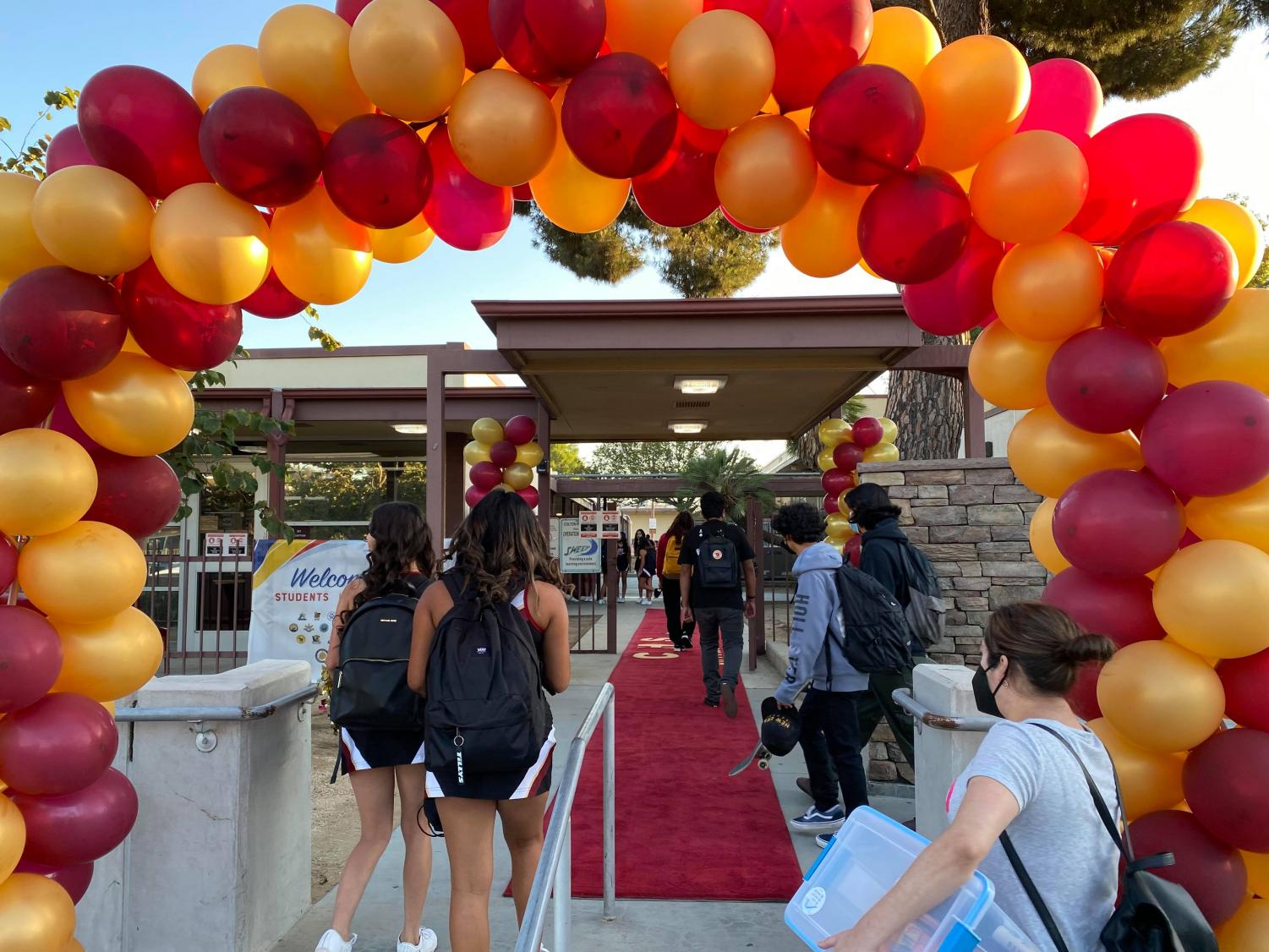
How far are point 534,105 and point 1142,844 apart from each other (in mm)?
2672

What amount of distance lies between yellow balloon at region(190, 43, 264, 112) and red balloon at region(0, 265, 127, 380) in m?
0.66

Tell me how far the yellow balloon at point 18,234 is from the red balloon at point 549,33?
4.72 feet

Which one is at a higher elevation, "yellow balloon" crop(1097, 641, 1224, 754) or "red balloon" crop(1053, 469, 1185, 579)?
"red balloon" crop(1053, 469, 1185, 579)

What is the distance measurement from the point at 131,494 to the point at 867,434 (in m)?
7.29

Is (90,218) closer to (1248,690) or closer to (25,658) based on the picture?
(25,658)

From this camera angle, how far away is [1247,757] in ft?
7.36

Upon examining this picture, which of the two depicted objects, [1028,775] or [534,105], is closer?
[1028,775]

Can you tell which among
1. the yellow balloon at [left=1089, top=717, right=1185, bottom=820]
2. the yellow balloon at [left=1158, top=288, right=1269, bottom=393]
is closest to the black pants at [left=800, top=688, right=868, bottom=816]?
the yellow balloon at [left=1089, top=717, right=1185, bottom=820]

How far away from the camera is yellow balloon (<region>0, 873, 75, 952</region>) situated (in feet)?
7.31

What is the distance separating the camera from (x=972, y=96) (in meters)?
2.48

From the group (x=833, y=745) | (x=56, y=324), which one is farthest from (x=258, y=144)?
(x=833, y=745)

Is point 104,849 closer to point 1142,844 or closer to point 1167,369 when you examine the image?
point 1142,844

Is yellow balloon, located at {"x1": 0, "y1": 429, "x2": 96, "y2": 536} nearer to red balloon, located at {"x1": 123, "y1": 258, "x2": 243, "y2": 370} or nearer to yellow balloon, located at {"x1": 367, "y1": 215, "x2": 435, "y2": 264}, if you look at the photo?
red balloon, located at {"x1": 123, "y1": 258, "x2": 243, "y2": 370}

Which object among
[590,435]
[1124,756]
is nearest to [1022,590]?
[1124,756]
